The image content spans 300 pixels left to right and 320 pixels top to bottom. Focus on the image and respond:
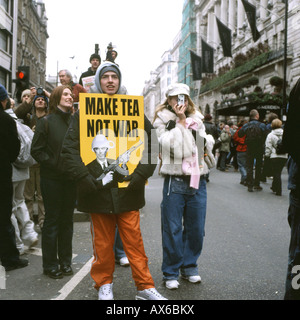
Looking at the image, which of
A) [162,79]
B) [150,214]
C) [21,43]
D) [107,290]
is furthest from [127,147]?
[162,79]

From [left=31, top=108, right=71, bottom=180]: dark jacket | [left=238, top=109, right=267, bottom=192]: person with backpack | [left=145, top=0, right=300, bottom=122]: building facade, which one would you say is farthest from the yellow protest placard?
[left=145, top=0, right=300, bottom=122]: building facade

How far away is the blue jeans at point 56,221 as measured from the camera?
14.6 feet

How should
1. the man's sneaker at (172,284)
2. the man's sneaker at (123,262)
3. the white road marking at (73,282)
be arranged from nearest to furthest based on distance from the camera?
the white road marking at (73,282) < the man's sneaker at (172,284) < the man's sneaker at (123,262)

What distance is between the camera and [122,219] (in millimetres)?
3553

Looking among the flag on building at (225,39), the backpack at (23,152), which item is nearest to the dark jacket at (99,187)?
the backpack at (23,152)

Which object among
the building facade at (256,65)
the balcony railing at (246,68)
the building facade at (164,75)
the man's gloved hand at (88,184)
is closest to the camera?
the man's gloved hand at (88,184)

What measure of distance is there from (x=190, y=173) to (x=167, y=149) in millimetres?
315

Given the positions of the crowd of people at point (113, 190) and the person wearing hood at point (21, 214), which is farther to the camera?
the person wearing hood at point (21, 214)

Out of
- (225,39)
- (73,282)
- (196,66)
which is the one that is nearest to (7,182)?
(73,282)

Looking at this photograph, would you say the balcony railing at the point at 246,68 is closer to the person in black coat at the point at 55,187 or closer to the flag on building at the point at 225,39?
the flag on building at the point at 225,39

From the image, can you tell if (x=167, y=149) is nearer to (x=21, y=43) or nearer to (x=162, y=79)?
(x=21, y=43)

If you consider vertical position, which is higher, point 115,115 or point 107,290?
point 115,115

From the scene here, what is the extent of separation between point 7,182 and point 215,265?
2510mm

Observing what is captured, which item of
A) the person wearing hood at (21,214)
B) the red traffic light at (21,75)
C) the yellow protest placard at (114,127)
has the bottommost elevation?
the person wearing hood at (21,214)
